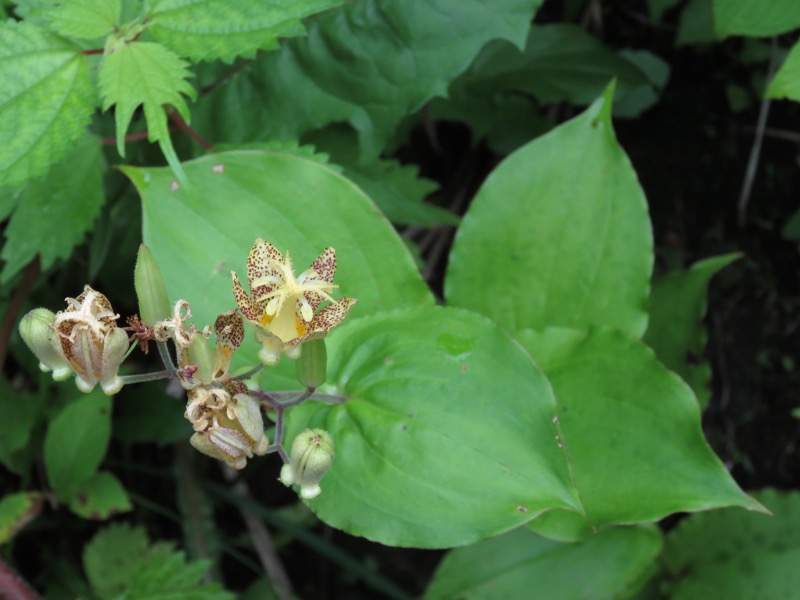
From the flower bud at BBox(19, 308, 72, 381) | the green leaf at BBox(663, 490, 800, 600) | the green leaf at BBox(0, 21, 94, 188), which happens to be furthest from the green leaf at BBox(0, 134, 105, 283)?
the green leaf at BBox(663, 490, 800, 600)

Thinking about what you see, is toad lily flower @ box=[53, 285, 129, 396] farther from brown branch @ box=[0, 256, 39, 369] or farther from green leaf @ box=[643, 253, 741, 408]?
green leaf @ box=[643, 253, 741, 408]

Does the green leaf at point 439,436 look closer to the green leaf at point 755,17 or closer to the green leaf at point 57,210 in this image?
the green leaf at point 57,210

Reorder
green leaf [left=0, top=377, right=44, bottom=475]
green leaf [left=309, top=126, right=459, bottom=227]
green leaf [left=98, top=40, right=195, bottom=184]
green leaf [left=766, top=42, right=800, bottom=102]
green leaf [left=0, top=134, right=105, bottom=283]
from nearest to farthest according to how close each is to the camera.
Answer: green leaf [left=98, top=40, right=195, bottom=184] < green leaf [left=766, top=42, right=800, bottom=102] < green leaf [left=0, top=134, right=105, bottom=283] < green leaf [left=309, top=126, right=459, bottom=227] < green leaf [left=0, top=377, right=44, bottom=475]

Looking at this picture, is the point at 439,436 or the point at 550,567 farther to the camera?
the point at 550,567

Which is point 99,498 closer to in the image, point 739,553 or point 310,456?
point 310,456

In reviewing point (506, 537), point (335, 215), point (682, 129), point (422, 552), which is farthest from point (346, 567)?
point (682, 129)

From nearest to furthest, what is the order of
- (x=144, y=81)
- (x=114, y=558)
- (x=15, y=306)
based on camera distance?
(x=144, y=81) → (x=15, y=306) → (x=114, y=558)

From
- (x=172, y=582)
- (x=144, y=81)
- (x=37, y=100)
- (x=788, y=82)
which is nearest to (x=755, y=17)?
(x=788, y=82)
